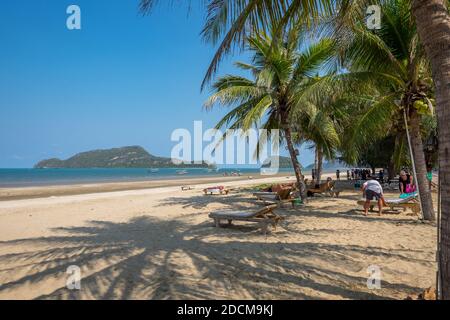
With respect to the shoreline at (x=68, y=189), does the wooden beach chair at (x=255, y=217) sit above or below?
above

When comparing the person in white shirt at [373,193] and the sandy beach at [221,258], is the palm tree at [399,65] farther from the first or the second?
the sandy beach at [221,258]

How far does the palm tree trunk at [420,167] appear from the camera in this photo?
26.3ft

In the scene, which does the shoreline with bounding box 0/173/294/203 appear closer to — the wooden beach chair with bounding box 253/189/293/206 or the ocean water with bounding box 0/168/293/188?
the ocean water with bounding box 0/168/293/188

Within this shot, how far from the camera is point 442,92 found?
2.85 meters

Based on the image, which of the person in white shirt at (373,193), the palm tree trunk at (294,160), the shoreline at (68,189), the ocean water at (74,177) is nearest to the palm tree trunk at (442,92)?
the person in white shirt at (373,193)

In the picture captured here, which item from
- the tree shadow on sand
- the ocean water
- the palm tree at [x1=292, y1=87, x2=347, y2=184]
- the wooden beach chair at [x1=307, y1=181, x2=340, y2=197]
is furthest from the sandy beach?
the ocean water

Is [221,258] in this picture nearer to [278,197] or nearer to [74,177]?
[278,197]

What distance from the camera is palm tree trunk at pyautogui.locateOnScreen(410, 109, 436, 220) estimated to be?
8.02 meters

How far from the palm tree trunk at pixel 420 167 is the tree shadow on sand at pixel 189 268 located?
3.37 m

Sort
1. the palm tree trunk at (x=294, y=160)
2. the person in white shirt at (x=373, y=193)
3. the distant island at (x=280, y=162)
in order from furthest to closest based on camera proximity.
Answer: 1. the distant island at (x=280, y=162)
2. the palm tree trunk at (x=294, y=160)
3. the person in white shirt at (x=373, y=193)

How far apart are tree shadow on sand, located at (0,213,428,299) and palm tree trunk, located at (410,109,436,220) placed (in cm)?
337
